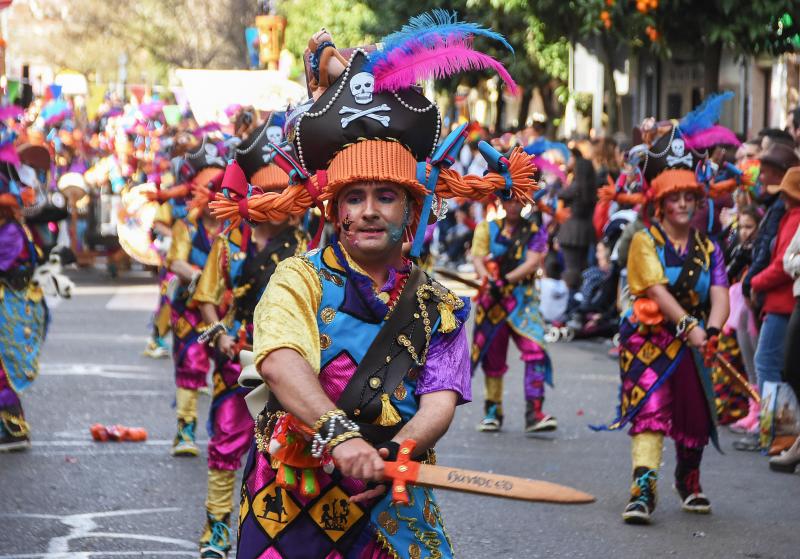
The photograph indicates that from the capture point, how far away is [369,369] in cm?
426

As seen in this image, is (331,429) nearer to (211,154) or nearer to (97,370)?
(211,154)

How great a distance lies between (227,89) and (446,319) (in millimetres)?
12681

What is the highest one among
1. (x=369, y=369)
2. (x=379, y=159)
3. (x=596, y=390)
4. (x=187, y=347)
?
(x=379, y=159)

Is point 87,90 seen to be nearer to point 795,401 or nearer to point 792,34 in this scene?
point 792,34

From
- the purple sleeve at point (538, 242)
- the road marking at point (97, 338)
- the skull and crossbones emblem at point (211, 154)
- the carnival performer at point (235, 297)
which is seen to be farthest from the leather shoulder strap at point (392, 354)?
the road marking at point (97, 338)

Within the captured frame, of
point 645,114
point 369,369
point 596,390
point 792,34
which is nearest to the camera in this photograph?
point 369,369

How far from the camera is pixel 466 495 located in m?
8.45

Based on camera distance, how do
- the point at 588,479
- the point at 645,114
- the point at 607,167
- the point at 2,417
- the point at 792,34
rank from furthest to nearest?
the point at 645,114 < the point at 607,167 < the point at 792,34 < the point at 2,417 < the point at 588,479

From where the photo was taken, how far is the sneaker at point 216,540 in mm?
6719

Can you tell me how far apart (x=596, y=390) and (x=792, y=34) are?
4859mm

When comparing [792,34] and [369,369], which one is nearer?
[369,369]

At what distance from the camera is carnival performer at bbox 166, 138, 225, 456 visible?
363 inches

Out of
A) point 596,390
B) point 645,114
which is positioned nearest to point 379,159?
point 596,390

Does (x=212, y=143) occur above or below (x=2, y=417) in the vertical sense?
above
